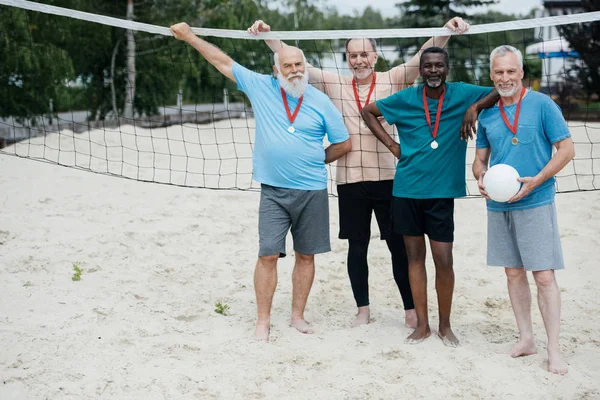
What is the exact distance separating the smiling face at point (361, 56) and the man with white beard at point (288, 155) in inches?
11.2

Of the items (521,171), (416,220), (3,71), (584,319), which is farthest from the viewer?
(3,71)

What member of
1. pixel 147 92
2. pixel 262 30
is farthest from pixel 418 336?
pixel 147 92

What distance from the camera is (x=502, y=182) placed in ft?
11.5

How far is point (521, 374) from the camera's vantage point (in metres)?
3.67

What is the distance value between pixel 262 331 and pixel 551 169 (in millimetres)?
1838

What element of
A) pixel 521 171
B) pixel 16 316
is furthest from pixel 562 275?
pixel 16 316

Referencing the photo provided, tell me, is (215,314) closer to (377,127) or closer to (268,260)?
(268,260)

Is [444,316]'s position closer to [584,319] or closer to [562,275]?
[584,319]

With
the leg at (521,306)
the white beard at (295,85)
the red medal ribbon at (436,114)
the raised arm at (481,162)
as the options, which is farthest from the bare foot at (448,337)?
the white beard at (295,85)

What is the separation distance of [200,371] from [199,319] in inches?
32.2

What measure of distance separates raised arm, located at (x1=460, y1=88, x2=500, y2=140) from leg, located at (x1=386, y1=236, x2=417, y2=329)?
32.8 inches

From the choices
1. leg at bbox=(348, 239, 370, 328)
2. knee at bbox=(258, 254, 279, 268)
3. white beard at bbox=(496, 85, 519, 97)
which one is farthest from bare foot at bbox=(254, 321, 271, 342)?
white beard at bbox=(496, 85, 519, 97)

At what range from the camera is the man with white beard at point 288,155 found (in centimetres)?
401

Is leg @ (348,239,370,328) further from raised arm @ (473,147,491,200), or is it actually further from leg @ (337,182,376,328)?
raised arm @ (473,147,491,200)
